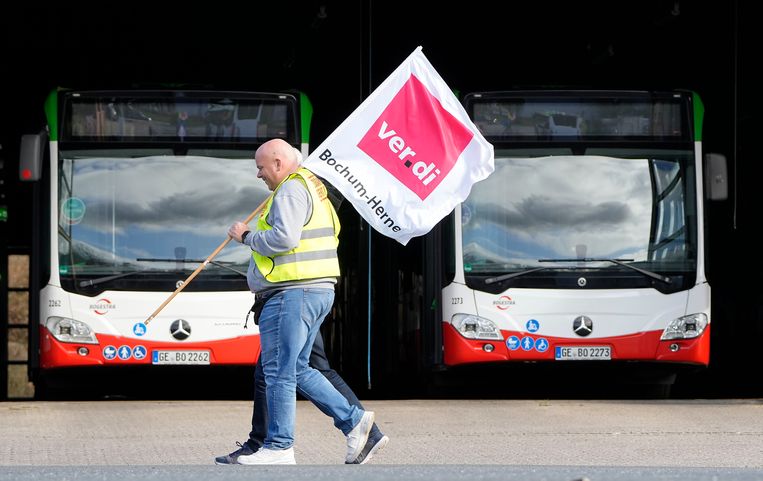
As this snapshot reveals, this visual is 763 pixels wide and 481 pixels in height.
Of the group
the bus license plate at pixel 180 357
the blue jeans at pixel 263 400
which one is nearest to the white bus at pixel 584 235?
the bus license plate at pixel 180 357

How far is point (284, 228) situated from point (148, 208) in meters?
6.75

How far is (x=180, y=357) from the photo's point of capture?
44.8 ft

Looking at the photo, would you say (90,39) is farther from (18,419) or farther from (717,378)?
(18,419)

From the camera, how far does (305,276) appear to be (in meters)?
7.59

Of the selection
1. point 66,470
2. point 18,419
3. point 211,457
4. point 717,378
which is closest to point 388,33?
point 717,378

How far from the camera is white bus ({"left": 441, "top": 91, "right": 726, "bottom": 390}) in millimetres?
13930

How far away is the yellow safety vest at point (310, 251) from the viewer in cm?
757

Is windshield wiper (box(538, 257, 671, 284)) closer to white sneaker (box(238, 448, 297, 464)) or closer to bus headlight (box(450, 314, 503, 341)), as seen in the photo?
bus headlight (box(450, 314, 503, 341))

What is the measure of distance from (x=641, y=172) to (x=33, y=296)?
5582 mm

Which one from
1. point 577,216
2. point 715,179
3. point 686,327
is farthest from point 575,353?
point 715,179

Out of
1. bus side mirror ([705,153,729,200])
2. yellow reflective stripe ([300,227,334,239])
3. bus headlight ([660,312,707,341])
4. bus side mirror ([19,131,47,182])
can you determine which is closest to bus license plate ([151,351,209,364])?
bus side mirror ([19,131,47,182])

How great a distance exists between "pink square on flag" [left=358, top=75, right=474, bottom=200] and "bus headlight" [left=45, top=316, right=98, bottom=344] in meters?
5.58

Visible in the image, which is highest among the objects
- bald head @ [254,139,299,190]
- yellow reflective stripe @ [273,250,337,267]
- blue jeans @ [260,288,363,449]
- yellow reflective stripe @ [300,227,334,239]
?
bald head @ [254,139,299,190]

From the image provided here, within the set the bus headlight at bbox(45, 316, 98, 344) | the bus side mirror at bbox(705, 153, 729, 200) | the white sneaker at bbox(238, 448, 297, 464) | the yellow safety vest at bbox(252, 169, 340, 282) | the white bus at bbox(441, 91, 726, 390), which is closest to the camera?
the white sneaker at bbox(238, 448, 297, 464)
